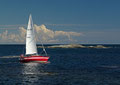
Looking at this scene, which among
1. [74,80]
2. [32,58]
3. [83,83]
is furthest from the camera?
[32,58]

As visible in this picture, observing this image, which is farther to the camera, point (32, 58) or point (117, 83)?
point (32, 58)

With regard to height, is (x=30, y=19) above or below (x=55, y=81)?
above

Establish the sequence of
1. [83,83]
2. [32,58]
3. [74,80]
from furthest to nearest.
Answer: [32,58]
[74,80]
[83,83]

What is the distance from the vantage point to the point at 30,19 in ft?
251

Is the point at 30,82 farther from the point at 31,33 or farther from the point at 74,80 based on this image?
the point at 31,33

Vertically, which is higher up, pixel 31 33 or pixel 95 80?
pixel 31 33

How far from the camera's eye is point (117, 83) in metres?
39.7

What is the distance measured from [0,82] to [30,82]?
198 inches

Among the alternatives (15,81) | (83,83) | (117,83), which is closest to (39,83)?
(15,81)

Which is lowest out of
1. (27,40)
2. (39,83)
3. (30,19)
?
(39,83)

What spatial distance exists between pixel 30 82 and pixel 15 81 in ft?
8.87

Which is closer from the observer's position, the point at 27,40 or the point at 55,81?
the point at 55,81

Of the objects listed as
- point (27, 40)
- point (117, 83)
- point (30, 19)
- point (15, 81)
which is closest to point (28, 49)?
point (27, 40)

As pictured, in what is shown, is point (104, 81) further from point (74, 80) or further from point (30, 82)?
point (30, 82)
